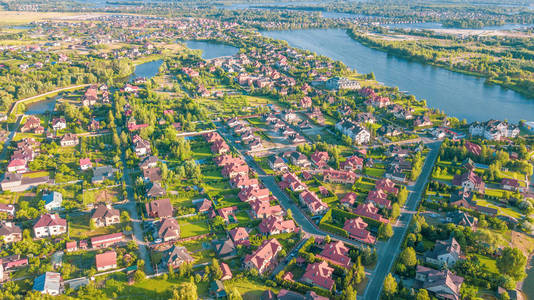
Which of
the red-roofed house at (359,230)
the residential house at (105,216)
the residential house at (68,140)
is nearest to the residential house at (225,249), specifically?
the residential house at (105,216)

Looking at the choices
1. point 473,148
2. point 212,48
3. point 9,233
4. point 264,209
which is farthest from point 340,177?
point 212,48

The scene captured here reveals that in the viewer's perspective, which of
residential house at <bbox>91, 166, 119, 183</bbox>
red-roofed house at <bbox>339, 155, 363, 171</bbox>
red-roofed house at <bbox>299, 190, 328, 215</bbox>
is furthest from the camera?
red-roofed house at <bbox>339, 155, 363, 171</bbox>

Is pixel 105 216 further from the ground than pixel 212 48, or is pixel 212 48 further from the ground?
pixel 212 48

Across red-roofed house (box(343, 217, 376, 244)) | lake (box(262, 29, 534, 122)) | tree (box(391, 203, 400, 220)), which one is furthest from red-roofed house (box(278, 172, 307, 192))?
lake (box(262, 29, 534, 122))

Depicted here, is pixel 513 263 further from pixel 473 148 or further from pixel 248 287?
pixel 473 148

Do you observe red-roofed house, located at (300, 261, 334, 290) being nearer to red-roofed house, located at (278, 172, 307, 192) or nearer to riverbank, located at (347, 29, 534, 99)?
red-roofed house, located at (278, 172, 307, 192)

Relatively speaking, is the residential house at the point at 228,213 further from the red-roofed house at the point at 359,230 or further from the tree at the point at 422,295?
the tree at the point at 422,295
